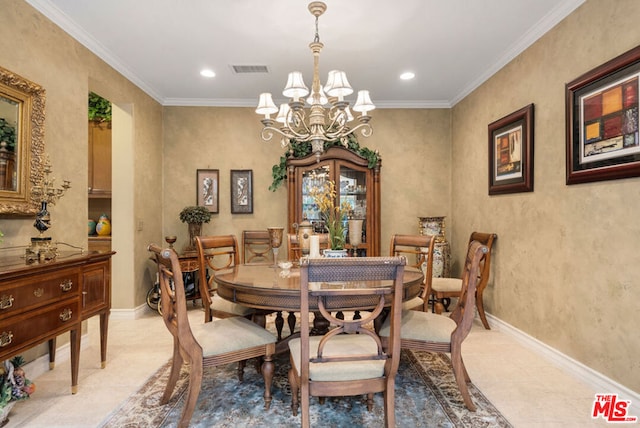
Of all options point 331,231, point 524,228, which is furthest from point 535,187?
point 331,231

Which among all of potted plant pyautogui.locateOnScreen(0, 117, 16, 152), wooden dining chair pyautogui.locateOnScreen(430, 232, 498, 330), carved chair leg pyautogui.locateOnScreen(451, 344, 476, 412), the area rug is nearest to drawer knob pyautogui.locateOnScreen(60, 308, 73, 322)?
the area rug

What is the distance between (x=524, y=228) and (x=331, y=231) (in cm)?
182

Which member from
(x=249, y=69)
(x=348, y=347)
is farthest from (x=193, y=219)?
(x=348, y=347)

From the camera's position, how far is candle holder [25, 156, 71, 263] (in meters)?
2.13

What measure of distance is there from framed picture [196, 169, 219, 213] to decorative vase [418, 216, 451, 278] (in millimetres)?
2623

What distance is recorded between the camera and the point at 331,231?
99.7 inches

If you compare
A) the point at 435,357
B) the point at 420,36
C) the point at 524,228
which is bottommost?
the point at 435,357

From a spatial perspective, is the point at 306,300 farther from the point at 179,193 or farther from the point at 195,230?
the point at 179,193

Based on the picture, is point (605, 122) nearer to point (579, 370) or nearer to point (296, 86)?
point (579, 370)

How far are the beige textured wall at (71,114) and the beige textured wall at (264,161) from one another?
43 cm

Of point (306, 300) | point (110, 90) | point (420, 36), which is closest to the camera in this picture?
point (306, 300)

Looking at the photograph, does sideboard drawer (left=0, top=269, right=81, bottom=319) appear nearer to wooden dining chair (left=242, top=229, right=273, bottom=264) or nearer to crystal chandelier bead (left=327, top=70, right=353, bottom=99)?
crystal chandelier bead (left=327, top=70, right=353, bottom=99)

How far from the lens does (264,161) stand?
15.6 ft

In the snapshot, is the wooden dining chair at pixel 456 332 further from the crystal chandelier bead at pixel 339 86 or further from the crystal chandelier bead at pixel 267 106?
the crystal chandelier bead at pixel 267 106
